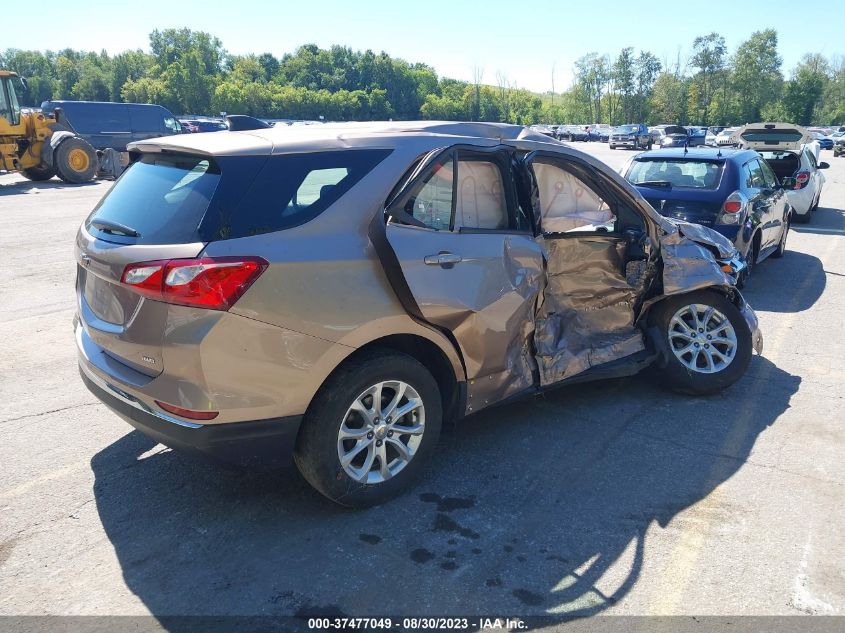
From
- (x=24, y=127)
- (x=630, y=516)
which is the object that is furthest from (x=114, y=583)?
(x=24, y=127)

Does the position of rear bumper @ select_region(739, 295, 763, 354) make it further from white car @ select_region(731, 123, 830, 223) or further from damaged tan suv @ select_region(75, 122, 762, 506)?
white car @ select_region(731, 123, 830, 223)

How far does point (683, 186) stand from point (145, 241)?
275 inches

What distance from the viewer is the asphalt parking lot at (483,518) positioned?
9.25 ft

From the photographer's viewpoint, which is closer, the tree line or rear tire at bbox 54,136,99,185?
rear tire at bbox 54,136,99,185

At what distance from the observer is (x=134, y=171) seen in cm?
365

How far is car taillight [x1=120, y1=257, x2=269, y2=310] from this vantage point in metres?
2.84

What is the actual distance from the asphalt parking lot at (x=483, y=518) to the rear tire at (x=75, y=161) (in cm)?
1738

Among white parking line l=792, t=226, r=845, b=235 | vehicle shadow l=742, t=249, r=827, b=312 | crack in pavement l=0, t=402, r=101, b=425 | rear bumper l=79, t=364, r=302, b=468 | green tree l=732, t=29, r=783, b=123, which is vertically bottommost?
white parking line l=792, t=226, r=845, b=235

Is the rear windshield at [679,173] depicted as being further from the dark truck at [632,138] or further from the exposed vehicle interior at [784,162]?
the dark truck at [632,138]

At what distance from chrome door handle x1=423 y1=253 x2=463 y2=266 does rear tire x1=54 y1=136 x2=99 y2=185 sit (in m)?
20.1

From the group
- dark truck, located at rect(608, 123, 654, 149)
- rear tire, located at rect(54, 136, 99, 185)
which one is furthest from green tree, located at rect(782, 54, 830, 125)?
rear tire, located at rect(54, 136, 99, 185)

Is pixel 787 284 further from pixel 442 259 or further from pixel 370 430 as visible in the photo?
pixel 370 430

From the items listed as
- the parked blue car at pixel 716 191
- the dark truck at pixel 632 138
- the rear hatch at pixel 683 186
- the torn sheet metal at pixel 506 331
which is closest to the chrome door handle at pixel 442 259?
→ the torn sheet metal at pixel 506 331

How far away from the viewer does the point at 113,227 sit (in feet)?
10.9
